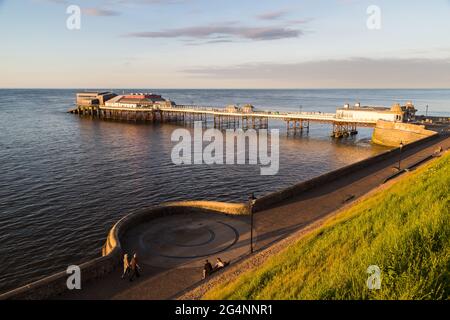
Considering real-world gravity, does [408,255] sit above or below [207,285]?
above

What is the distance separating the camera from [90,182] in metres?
40.1

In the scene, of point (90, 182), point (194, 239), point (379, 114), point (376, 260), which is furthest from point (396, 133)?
point (376, 260)

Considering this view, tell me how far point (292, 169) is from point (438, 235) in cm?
3804

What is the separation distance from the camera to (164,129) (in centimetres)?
8831

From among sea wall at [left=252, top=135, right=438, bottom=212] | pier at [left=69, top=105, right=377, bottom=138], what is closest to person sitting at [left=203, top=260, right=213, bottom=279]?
sea wall at [left=252, top=135, right=438, bottom=212]

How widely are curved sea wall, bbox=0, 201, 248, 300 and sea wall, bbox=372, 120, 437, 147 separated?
158 feet

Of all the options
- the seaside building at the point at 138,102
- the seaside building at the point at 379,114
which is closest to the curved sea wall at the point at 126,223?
the seaside building at the point at 379,114

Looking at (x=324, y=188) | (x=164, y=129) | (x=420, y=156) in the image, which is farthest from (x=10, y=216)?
(x=164, y=129)

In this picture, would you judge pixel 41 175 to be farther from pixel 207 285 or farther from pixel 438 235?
pixel 438 235

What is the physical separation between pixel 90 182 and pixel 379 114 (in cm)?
5629

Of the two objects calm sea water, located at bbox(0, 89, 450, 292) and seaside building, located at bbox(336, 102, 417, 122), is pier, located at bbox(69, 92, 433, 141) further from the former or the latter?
calm sea water, located at bbox(0, 89, 450, 292)

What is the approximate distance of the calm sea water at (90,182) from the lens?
2515 cm

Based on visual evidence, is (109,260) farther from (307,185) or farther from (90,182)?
(90,182)

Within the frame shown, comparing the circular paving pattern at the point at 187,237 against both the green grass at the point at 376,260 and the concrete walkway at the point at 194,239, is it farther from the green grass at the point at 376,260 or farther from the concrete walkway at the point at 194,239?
the green grass at the point at 376,260
